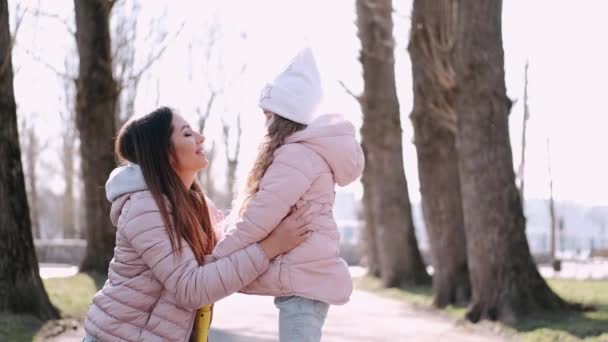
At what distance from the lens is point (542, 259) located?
47.1 meters

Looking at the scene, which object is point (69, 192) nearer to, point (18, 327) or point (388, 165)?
point (388, 165)

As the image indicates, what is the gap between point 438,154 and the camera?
19438 millimetres

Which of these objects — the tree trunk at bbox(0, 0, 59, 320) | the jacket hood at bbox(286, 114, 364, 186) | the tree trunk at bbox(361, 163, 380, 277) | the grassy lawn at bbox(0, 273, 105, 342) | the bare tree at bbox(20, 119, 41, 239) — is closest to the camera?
the jacket hood at bbox(286, 114, 364, 186)

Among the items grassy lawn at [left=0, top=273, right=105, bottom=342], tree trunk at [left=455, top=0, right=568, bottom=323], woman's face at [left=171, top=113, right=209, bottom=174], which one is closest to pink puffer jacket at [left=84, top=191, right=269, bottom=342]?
woman's face at [left=171, top=113, right=209, bottom=174]

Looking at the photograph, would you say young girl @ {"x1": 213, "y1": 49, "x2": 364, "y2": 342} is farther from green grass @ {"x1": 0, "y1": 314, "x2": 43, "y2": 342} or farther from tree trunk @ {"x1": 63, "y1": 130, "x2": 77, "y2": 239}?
tree trunk @ {"x1": 63, "y1": 130, "x2": 77, "y2": 239}

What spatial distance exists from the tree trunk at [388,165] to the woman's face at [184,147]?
20.7 meters

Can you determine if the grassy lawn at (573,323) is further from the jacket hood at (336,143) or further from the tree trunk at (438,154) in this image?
the jacket hood at (336,143)

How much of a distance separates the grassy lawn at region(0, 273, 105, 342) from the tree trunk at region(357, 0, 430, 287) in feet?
21.3

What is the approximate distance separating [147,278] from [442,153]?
1544cm

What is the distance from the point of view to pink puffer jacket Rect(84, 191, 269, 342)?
165 inches

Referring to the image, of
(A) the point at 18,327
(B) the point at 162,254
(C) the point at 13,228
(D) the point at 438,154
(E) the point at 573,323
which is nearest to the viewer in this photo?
(B) the point at 162,254

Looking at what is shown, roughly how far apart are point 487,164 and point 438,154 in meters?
4.24

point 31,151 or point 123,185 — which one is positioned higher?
point 123,185

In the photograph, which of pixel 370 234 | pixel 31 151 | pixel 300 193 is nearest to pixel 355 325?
pixel 300 193
